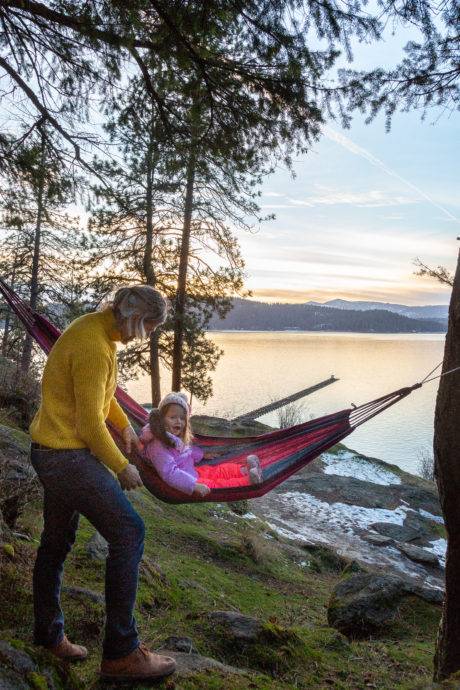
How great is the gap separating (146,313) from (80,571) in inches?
75.7

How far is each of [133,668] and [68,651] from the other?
32 cm

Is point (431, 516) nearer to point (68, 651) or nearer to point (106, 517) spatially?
point (68, 651)

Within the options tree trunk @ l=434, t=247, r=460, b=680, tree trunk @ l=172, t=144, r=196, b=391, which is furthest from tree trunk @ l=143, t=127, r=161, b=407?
tree trunk @ l=434, t=247, r=460, b=680

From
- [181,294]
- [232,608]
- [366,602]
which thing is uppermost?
[181,294]

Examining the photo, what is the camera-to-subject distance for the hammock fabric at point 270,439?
124 inches

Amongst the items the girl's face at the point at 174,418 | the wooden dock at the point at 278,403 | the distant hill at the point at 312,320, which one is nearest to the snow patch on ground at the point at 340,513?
the girl's face at the point at 174,418

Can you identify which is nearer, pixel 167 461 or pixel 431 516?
pixel 167 461

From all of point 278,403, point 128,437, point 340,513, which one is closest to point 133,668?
point 128,437

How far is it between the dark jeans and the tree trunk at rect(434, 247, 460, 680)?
5.64ft

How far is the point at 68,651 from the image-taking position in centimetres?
191

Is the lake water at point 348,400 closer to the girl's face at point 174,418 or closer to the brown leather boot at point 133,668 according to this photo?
the girl's face at point 174,418

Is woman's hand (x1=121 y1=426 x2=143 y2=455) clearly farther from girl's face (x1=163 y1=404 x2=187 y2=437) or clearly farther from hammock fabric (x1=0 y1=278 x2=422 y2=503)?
hammock fabric (x1=0 y1=278 x2=422 y2=503)

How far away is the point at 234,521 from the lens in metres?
6.80

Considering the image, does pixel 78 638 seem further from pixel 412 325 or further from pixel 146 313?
pixel 412 325
